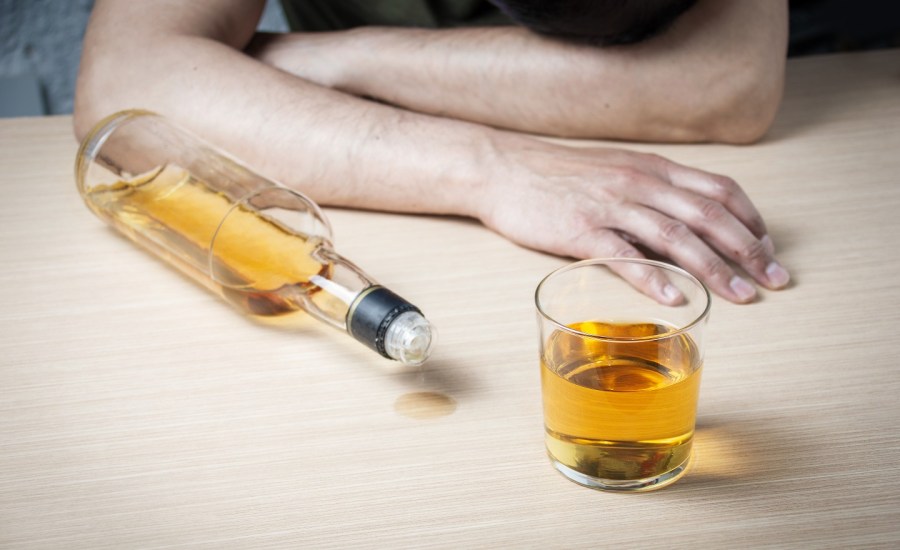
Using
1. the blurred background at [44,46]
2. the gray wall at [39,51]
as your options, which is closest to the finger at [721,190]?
the blurred background at [44,46]

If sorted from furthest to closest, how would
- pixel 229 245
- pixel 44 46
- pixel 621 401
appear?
pixel 44 46, pixel 229 245, pixel 621 401

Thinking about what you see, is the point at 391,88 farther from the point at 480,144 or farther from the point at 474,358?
the point at 474,358

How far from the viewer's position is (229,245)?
2.34 feet

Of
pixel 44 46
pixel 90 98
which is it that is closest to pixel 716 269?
pixel 90 98

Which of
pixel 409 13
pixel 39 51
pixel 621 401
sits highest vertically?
pixel 621 401

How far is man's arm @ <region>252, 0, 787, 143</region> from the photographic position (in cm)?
98

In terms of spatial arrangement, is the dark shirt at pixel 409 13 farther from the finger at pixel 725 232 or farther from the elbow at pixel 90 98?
the finger at pixel 725 232

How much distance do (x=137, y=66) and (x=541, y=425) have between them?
0.64m

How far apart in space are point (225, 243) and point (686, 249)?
0.38m

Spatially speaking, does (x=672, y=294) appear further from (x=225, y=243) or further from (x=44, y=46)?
(x=44, y=46)

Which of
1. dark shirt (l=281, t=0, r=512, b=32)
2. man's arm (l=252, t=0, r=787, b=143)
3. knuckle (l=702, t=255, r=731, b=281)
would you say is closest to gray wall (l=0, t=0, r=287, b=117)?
dark shirt (l=281, t=0, r=512, b=32)

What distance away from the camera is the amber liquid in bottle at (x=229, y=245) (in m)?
0.71

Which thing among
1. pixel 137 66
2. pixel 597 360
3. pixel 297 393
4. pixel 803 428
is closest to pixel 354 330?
pixel 297 393

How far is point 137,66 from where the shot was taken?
3.23ft
